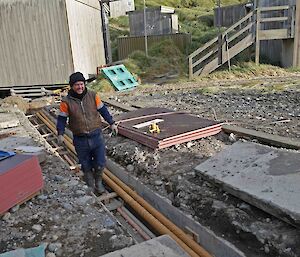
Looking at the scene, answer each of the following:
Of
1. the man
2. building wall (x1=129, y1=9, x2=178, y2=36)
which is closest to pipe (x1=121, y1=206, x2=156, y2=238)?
the man

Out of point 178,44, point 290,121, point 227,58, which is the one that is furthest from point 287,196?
point 178,44

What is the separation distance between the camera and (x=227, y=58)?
13781mm

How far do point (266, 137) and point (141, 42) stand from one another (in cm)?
1685

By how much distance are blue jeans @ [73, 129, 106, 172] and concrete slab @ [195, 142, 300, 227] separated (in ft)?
4.80

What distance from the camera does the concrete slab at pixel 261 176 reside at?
10.8 feet

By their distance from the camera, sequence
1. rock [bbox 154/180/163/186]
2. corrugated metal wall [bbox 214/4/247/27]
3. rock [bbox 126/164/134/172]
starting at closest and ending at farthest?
rock [bbox 154/180/163/186]
rock [bbox 126/164/134/172]
corrugated metal wall [bbox 214/4/247/27]

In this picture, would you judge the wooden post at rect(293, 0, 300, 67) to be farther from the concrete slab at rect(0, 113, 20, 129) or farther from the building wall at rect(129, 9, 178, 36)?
the building wall at rect(129, 9, 178, 36)

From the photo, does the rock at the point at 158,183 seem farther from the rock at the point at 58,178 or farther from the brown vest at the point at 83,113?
the rock at the point at 58,178

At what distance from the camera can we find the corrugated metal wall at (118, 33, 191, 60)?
19.1 m

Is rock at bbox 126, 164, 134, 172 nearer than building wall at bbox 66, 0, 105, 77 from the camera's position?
Yes

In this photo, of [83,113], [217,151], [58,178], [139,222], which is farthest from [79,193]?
[217,151]

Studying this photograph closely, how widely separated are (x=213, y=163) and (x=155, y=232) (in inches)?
45.7

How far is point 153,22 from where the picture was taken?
24312mm

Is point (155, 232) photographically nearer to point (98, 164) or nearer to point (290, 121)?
point (98, 164)
